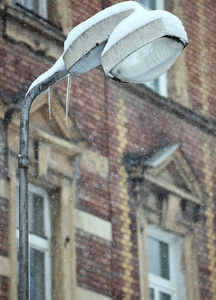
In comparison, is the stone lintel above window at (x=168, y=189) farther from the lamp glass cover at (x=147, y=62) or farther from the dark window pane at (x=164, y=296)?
the lamp glass cover at (x=147, y=62)

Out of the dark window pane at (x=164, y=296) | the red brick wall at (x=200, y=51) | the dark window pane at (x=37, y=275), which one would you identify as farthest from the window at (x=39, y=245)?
the red brick wall at (x=200, y=51)

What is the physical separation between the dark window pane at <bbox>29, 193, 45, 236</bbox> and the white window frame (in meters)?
1.79

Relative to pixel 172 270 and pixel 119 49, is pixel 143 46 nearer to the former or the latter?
pixel 119 49

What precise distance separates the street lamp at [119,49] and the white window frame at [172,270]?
165 inches

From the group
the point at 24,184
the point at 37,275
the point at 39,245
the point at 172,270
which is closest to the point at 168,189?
the point at 172,270

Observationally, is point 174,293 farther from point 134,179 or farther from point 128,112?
point 128,112

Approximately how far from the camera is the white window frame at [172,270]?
11977 millimetres

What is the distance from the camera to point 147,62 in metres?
7.73

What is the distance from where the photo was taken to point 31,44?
1128 centimetres

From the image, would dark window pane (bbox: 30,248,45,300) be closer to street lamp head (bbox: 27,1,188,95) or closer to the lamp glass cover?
street lamp head (bbox: 27,1,188,95)

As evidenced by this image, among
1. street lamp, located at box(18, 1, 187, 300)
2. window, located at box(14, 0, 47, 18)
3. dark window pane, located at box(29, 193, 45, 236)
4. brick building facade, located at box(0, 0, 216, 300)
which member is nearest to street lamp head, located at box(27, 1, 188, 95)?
street lamp, located at box(18, 1, 187, 300)

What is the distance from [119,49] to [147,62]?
0.30 m

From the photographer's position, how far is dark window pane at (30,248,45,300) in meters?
10.3

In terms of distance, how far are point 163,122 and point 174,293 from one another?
7.38ft
